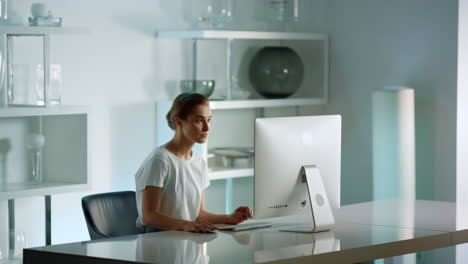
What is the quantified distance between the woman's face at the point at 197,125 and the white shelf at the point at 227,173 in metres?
1.74

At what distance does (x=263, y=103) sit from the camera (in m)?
5.40

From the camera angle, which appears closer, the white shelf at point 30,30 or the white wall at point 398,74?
the white shelf at point 30,30

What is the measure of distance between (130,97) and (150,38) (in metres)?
0.38

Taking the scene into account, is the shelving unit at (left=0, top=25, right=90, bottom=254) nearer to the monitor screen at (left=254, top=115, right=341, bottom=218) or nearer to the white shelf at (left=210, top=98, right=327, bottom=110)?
the white shelf at (left=210, top=98, right=327, bottom=110)

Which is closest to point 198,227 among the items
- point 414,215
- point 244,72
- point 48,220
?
point 414,215

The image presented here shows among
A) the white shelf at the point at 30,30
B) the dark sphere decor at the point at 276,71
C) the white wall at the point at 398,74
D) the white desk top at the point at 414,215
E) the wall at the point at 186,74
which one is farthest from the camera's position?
the dark sphere decor at the point at 276,71

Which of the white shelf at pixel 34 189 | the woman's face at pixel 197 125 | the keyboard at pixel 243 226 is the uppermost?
the woman's face at pixel 197 125

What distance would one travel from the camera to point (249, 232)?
3268 millimetres

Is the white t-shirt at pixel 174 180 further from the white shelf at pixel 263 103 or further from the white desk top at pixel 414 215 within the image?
the white shelf at pixel 263 103

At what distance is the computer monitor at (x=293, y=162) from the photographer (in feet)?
10.4

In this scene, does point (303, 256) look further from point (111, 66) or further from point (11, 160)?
point (111, 66)

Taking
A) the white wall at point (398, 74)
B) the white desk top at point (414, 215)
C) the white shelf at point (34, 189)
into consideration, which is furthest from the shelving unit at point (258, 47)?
the white desk top at point (414, 215)

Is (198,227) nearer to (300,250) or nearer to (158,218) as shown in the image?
(158,218)

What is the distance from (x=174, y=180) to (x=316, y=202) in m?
0.57
